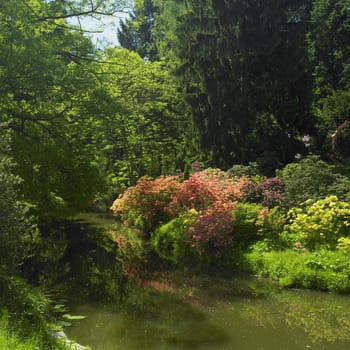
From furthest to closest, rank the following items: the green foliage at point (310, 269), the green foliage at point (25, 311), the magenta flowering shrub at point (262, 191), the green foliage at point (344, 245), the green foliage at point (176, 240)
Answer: the magenta flowering shrub at point (262, 191) → the green foliage at point (176, 240) → the green foliage at point (344, 245) → the green foliage at point (310, 269) → the green foliage at point (25, 311)

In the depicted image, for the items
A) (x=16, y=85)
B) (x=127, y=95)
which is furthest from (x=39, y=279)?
(x=127, y=95)

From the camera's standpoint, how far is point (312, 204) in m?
13.0

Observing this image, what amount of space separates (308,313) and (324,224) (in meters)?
3.21

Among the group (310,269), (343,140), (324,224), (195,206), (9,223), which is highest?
(343,140)

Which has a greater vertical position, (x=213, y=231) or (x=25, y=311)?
(x=213, y=231)

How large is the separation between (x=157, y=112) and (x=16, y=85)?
59.6 feet

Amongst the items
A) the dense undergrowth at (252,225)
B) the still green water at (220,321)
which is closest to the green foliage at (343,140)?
the dense undergrowth at (252,225)

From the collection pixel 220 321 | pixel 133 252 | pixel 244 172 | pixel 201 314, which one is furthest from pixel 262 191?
pixel 220 321

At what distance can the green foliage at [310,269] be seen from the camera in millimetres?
10016

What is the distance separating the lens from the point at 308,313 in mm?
8820

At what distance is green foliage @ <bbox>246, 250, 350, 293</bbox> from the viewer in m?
10.0

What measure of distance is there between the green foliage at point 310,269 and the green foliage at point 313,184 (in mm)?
2314

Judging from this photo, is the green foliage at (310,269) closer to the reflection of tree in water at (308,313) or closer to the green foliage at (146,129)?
the reflection of tree in water at (308,313)

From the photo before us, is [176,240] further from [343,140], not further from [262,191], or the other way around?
[343,140]
